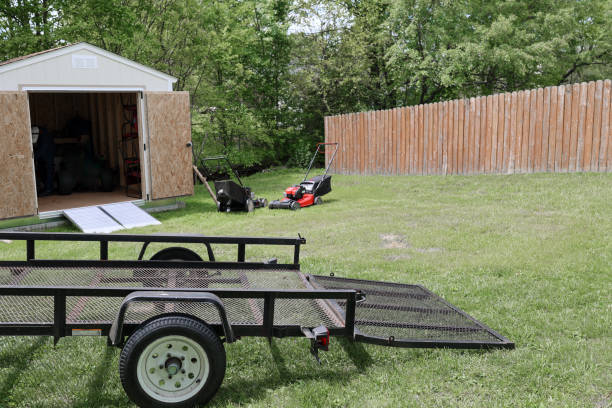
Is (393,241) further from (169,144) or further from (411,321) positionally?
(169,144)

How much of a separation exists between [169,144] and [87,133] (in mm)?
4090

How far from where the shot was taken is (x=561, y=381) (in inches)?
147

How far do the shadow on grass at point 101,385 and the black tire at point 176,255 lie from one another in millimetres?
1030

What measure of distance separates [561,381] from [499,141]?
1187 centimetres

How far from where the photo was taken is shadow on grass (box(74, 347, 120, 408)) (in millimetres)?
3439

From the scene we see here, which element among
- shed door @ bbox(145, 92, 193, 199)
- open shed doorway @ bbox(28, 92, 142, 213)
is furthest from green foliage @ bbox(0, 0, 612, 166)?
shed door @ bbox(145, 92, 193, 199)

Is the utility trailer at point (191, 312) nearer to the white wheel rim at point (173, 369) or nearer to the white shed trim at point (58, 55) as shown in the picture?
the white wheel rim at point (173, 369)

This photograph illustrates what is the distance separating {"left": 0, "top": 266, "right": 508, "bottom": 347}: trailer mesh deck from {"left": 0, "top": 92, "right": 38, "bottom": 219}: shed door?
661 centimetres

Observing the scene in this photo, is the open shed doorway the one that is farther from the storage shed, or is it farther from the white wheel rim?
the white wheel rim

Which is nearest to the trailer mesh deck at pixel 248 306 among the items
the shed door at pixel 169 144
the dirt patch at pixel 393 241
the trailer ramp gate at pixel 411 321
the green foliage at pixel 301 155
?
the trailer ramp gate at pixel 411 321

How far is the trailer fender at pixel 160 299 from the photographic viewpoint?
3162mm

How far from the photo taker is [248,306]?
406cm

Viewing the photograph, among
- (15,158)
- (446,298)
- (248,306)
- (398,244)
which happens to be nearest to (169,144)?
(15,158)

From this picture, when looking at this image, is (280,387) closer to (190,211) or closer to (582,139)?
(190,211)
